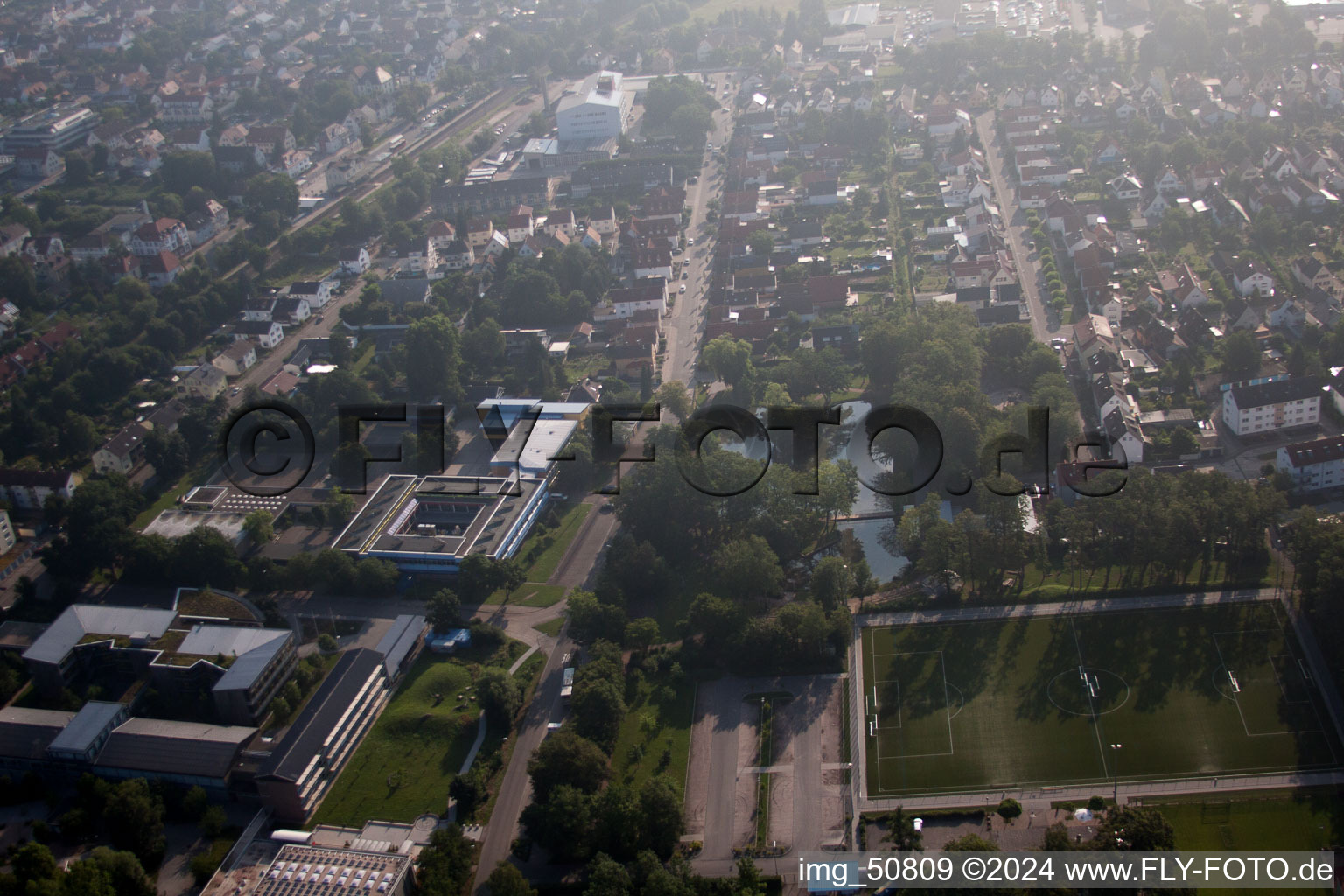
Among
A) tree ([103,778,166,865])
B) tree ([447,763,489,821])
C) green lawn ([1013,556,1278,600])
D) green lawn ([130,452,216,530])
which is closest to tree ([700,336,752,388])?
green lawn ([1013,556,1278,600])

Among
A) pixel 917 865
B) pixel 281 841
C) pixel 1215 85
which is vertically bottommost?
pixel 281 841

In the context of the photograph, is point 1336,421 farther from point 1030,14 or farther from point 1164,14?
point 1030,14

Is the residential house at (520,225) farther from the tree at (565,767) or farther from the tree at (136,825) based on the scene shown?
the tree at (136,825)

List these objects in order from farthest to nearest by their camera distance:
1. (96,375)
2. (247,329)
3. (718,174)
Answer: (718,174)
(247,329)
(96,375)

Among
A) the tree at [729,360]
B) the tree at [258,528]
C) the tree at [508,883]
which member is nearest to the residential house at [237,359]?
the tree at [258,528]

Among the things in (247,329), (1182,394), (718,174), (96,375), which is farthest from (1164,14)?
(96,375)

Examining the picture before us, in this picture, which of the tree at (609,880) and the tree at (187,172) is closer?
the tree at (609,880)
